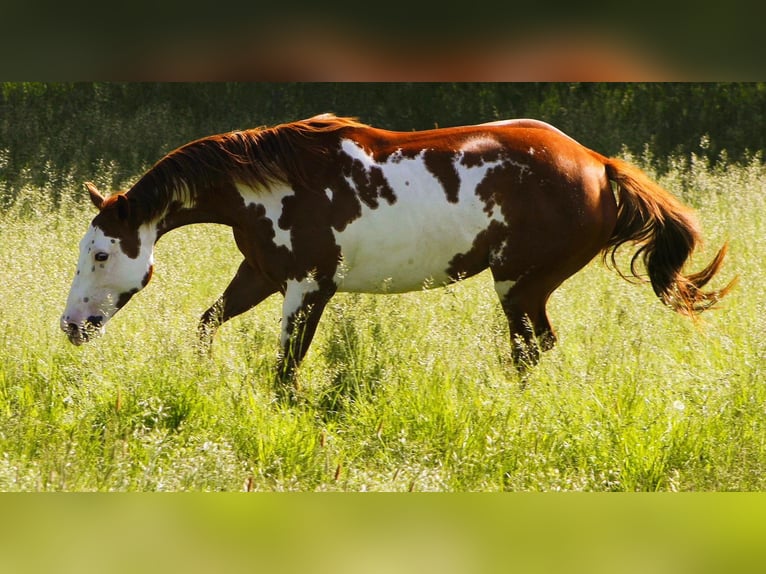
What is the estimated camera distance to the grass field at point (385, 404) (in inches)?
138

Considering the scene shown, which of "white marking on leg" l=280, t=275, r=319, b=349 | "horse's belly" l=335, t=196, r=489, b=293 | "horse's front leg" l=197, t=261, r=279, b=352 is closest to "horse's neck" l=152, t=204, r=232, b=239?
"horse's front leg" l=197, t=261, r=279, b=352

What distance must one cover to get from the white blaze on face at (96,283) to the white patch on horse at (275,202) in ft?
2.27

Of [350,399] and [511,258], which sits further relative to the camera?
[511,258]

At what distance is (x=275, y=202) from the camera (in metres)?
4.64

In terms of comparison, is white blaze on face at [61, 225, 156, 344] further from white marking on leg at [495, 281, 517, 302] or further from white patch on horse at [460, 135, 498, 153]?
white marking on leg at [495, 281, 517, 302]

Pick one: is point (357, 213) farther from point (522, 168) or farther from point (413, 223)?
point (522, 168)

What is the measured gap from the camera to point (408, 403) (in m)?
4.01

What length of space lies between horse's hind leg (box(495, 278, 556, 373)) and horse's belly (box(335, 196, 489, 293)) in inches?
14.3

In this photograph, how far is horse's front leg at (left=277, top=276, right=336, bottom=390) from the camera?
15.2 feet

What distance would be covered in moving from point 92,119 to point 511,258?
27.2 ft

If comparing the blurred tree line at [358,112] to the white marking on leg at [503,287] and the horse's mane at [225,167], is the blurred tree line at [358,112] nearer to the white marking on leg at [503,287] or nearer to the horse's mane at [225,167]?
the horse's mane at [225,167]

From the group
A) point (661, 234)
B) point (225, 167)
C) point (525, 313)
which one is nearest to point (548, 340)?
point (525, 313)
